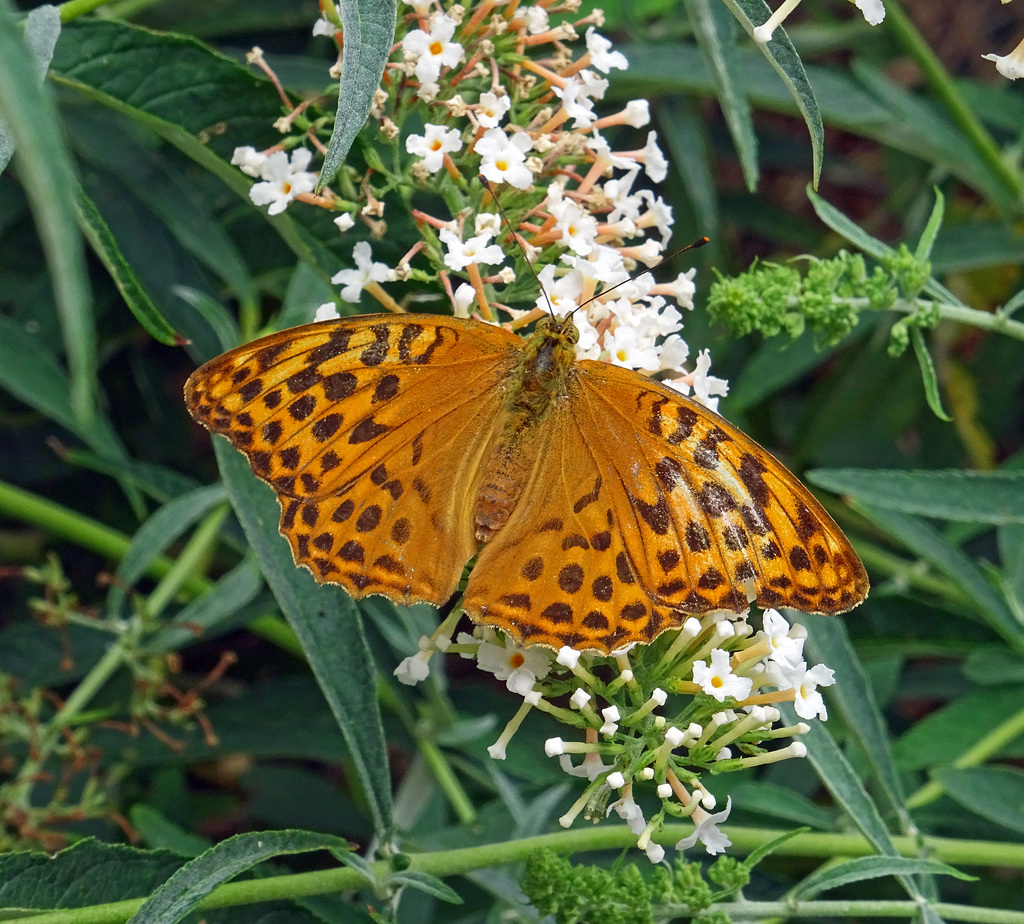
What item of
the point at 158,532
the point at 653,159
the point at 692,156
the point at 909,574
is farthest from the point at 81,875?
the point at 692,156

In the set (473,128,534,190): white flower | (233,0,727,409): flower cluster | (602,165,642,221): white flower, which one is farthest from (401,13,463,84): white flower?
(602,165,642,221): white flower

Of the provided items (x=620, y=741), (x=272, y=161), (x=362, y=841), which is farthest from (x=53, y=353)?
(x=620, y=741)

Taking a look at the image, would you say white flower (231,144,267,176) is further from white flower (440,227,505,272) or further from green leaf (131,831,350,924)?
green leaf (131,831,350,924)

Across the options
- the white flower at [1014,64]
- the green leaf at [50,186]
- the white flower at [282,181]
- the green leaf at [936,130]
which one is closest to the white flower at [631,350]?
the white flower at [282,181]

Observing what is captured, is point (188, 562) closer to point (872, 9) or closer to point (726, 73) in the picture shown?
point (726, 73)

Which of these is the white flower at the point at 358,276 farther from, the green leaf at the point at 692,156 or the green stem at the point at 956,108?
the green stem at the point at 956,108

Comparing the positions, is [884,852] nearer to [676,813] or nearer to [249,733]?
[676,813]

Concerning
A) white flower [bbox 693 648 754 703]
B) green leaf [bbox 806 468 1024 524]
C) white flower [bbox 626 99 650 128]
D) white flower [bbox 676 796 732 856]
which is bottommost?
white flower [bbox 676 796 732 856]
